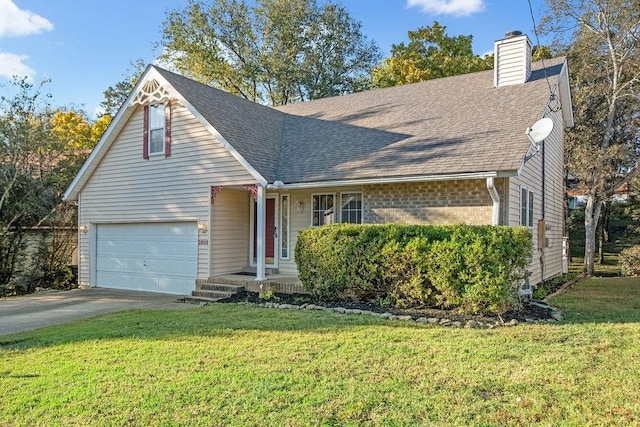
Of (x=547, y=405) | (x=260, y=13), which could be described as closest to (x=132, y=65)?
(x=260, y=13)

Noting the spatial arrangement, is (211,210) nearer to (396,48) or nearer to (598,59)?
(598,59)

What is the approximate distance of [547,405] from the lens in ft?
12.9

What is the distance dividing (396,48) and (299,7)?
6.55 m

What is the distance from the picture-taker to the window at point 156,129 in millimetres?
12844

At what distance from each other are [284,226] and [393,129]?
12.9ft

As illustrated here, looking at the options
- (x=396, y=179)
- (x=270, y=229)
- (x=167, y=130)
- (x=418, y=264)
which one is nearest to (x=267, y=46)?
(x=167, y=130)

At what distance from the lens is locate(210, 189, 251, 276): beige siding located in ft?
39.3

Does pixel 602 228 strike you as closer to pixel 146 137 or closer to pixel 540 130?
pixel 540 130

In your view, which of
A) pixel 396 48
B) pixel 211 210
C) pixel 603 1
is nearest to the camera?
pixel 211 210

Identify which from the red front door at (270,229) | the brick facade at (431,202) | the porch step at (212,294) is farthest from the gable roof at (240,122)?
the porch step at (212,294)

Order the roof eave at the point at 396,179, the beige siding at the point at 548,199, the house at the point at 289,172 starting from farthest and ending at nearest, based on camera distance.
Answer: the beige siding at the point at 548,199 → the house at the point at 289,172 → the roof eave at the point at 396,179

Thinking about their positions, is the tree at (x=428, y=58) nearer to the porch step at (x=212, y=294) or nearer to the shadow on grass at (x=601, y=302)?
the shadow on grass at (x=601, y=302)

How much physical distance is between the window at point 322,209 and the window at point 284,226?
81 cm

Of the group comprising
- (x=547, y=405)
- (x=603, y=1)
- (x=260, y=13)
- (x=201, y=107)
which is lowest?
(x=547, y=405)
